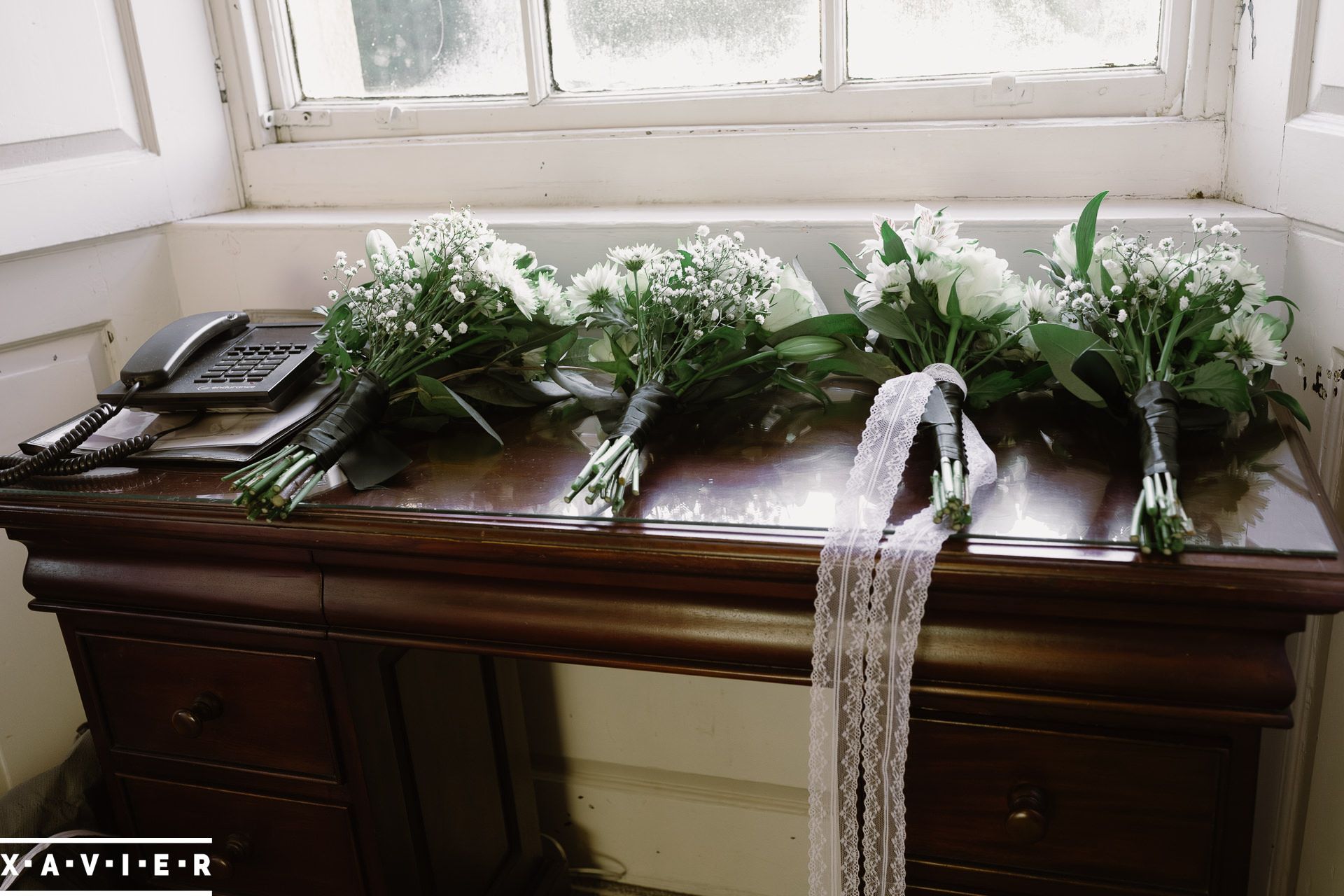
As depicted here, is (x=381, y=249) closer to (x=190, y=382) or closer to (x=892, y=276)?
(x=190, y=382)

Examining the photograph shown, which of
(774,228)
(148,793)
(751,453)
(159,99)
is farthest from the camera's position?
(159,99)

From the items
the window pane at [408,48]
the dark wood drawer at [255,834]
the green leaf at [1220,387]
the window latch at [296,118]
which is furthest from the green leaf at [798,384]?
the window latch at [296,118]

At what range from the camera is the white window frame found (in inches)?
48.6

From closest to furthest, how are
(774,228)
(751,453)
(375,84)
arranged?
1. (751,453)
2. (774,228)
3. (375,84)

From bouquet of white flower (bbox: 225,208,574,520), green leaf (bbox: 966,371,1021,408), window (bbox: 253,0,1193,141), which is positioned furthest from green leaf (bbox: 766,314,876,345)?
window (bbox: 253,0,1193,141)

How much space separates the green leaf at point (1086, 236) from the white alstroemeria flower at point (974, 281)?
3.1 inches

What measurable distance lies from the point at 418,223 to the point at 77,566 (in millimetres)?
487

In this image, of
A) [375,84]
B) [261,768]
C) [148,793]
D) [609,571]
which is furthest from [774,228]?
[148,793]

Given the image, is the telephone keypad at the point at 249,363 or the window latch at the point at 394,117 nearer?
the telephone keypad at the point at 249,363

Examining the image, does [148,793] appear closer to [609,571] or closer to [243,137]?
[609,571]

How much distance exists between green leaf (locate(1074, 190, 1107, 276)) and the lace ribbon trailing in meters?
0.25

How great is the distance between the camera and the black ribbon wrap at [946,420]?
825 millimetres

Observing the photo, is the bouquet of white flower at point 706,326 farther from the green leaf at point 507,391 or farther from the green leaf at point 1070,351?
the green leaf at point 1070,351

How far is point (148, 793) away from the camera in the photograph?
3.57 ft
